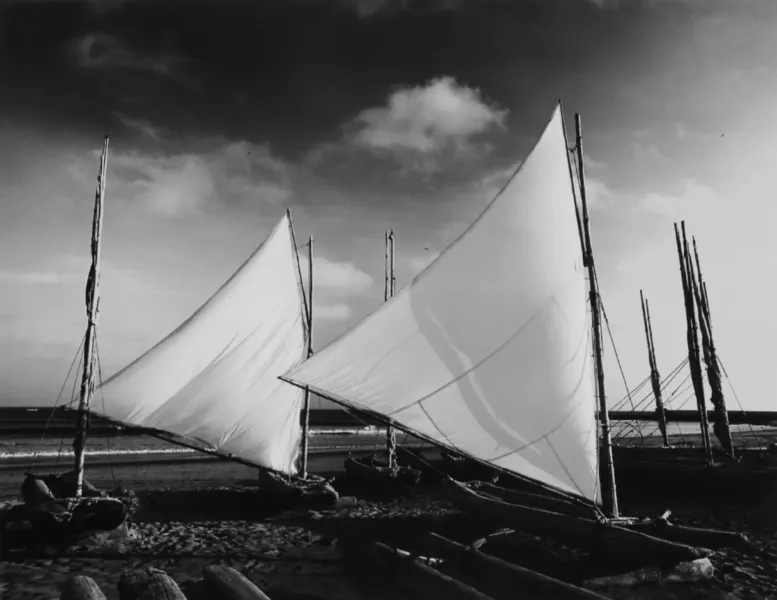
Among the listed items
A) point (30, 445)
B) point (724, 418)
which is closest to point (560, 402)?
point (724, 418)

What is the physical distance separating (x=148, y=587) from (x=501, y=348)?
8.11 metres

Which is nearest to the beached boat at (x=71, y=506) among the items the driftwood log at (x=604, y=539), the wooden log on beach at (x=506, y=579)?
the wooden log on beach at (x=506, y=579)

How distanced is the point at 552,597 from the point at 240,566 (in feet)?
22.3

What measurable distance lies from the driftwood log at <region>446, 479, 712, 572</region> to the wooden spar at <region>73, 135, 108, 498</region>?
37.0 ft

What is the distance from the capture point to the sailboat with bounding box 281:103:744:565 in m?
11.0

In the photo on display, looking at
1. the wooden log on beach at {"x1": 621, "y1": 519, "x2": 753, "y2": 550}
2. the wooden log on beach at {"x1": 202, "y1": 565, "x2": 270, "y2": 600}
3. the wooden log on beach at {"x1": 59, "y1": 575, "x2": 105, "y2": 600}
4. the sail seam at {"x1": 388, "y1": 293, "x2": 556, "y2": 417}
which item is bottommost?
the wooden log on beach at {"x1": 621, "y1": 519, "x2": 753, "y2": 550}

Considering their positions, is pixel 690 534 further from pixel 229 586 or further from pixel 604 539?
pixel 229 586

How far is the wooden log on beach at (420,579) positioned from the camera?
8086 millimetres

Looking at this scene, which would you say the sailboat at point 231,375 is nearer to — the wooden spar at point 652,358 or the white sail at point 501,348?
the white sail at point 501,348

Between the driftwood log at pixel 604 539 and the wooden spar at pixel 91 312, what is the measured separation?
11.3 meters

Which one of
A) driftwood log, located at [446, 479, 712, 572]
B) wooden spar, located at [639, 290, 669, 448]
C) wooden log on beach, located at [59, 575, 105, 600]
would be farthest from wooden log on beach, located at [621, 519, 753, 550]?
wooden spar, located at [639, 290, 669, 448]

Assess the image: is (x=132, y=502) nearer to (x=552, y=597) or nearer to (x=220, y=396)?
(x=220, y=396)

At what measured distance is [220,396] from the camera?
55.7 feet

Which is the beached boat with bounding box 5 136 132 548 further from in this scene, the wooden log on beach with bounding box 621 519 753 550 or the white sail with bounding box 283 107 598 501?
the wooden log on beach with bounding box 621 519 753 550
